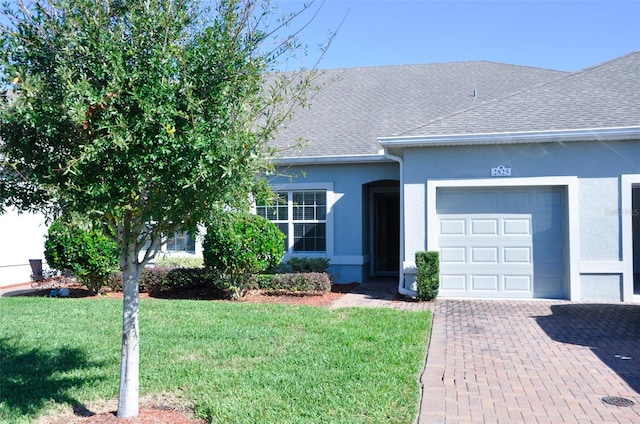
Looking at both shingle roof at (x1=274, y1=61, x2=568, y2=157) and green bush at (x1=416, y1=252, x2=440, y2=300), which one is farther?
shingle roof at (x1=274, y1=61, x2=568, y2=157)

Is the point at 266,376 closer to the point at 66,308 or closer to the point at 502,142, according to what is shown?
the point at 66,308

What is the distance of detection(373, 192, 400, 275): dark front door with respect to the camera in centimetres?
1708

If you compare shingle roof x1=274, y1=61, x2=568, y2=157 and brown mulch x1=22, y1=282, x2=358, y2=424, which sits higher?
shingle roof x1=274, y1=61, x2=568, y2=157

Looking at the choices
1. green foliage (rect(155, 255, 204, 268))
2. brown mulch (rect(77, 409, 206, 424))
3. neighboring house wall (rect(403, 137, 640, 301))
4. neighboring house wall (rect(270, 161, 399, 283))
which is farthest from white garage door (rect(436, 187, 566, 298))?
brown mulch (rect(77, 409, 206, 424))

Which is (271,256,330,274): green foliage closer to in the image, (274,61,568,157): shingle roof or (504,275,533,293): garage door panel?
(274,61,568,157): shingle roof

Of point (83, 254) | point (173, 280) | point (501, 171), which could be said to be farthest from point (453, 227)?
point (83, 254)

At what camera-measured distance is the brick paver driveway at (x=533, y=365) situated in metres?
5.57

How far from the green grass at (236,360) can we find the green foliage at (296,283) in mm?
1904

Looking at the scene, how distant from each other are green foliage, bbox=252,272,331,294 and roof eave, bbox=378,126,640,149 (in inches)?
130

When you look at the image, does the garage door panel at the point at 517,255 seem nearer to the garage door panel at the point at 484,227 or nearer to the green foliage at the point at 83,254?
the garage door panel at the point at 484,227

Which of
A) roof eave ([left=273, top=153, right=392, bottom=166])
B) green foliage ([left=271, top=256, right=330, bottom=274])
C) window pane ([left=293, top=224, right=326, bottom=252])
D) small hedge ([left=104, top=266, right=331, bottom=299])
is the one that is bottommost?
small hedge ([left=104, top=266, right=331, bottom=299])

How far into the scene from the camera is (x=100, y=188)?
167 inches

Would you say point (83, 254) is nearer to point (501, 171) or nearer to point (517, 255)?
point (501, 171)

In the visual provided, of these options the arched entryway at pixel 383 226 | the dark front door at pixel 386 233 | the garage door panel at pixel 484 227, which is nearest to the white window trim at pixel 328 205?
the arched entryway at pixel 383 226
